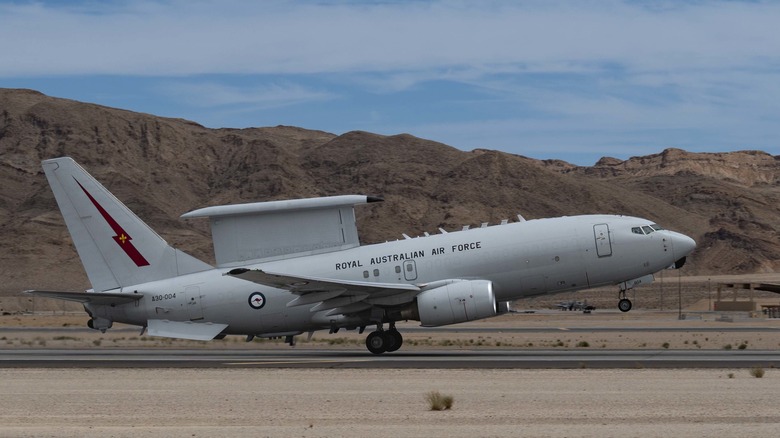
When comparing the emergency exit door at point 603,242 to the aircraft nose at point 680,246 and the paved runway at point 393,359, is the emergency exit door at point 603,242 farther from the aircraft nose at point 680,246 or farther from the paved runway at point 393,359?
the paved runway at point 393,359

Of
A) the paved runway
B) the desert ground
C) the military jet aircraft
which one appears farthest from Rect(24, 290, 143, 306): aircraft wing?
the desert ground

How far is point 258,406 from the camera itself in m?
23.3

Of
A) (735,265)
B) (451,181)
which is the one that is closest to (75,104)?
(451,181)

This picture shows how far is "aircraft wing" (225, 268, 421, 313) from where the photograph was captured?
36688 millimetres

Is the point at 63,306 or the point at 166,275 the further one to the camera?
the point at 63,306

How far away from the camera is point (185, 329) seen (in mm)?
39875

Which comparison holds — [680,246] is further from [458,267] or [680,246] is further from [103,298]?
Result: [103,298]

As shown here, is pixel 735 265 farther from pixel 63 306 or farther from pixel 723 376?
pixel 723 376

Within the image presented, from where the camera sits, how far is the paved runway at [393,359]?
33.4m

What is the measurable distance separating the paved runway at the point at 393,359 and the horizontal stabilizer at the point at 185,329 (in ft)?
2.60

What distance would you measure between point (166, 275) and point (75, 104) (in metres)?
158

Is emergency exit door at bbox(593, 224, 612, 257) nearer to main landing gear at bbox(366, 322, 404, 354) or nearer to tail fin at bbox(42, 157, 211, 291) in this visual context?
main landing gear at bbox(366, 322, 404, 354)

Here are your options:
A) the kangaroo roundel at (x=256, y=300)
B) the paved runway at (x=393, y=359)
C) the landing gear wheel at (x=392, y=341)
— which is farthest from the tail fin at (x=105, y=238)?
the landing gear wheel at (x=392, y=341)

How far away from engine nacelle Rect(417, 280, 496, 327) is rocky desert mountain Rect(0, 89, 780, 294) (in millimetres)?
117950
